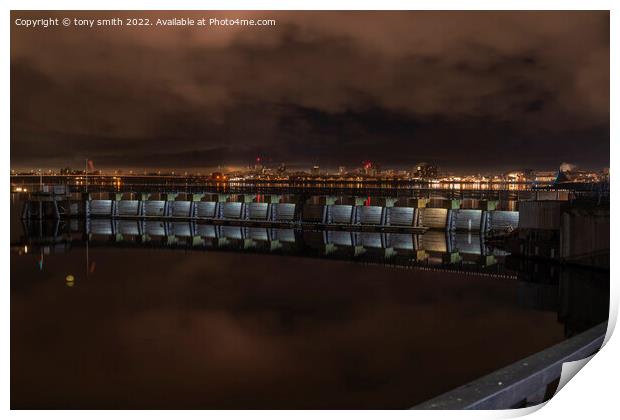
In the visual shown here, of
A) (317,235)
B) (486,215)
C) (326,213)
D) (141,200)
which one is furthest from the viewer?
(141,200)

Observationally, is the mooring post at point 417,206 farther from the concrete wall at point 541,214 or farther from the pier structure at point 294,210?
the concrete wall at point 541,214

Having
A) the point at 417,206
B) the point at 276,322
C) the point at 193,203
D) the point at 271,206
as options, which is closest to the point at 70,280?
the point at 276,322

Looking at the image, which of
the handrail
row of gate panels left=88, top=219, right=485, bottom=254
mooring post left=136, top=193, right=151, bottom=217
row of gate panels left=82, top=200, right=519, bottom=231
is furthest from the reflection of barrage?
mooring post left=136, top=193, right=151, bottom=217

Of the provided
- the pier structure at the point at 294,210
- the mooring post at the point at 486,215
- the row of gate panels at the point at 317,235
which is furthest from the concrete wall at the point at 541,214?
the mooring post at the point at 486,215

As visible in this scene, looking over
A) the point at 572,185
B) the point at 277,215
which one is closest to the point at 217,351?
the point at 572,185

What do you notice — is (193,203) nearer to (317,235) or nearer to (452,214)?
(317,235)

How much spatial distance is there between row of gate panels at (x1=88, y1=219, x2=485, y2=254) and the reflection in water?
0.82 metres

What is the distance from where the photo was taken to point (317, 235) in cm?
1547

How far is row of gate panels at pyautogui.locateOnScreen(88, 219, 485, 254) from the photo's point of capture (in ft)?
43.8

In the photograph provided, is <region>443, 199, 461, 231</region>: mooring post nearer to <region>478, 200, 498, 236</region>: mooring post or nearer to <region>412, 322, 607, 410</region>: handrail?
<region>478, 200, 498, 236</region>: mooring post

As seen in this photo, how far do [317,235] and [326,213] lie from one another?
2.09 meters

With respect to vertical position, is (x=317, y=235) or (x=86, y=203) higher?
(x=86, y=203)

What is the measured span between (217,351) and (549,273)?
6017 mm
